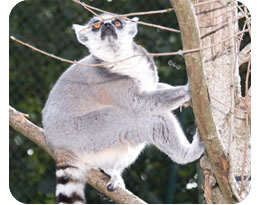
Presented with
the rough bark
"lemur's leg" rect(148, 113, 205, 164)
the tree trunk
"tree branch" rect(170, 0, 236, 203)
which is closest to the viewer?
"tree branch" rect(170, 0, 236, 203)

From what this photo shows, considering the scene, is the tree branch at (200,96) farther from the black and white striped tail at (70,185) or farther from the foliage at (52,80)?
the foliage at (52,80)

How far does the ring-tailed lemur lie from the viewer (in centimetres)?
249

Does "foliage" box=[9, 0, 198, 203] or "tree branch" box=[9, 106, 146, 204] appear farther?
"foliage" box=[9, 0, 198, 203]

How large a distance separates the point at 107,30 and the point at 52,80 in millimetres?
1166

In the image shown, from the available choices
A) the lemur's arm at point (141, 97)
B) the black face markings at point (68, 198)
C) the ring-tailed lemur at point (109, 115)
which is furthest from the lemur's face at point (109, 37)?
the black face markings at point (68, 198)

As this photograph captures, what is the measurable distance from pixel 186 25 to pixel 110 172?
1.30 m

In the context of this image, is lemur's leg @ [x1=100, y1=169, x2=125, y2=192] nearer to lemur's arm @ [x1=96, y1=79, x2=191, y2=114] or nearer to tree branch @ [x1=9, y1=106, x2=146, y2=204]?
tree branch @ [x1=9, y1=106, x2=146, y2=204]

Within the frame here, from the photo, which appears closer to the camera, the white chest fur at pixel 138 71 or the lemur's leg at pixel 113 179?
the lemur's leg at pixel 113 179

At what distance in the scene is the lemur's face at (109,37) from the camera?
8.76 ft

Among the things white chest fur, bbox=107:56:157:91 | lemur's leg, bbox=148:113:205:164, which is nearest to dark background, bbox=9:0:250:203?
white chest fur, bbox=107:56:157:91

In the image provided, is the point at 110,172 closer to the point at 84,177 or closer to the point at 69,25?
the point at 84,177

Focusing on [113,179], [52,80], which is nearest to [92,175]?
[113,179]

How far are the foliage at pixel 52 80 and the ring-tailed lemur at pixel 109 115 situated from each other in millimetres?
746

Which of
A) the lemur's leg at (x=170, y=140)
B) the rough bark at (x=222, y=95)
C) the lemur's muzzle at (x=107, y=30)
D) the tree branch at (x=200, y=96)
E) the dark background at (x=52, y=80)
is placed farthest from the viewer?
the dark background at (x=52, y=80)
